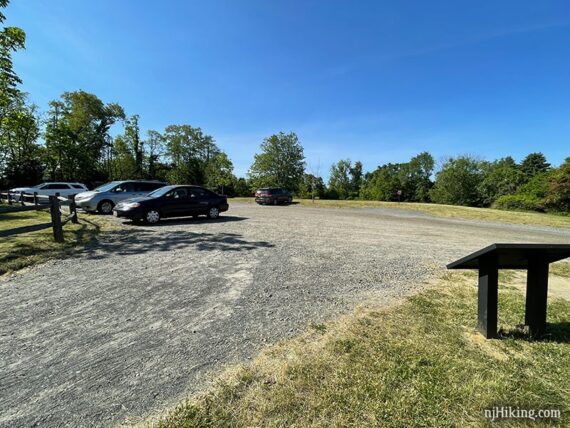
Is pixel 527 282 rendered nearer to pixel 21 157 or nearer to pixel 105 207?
pixel 105 207

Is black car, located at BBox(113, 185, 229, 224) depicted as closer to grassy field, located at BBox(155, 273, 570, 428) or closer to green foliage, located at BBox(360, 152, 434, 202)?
grassy field, located at BBox(155, 273, 570, 428)

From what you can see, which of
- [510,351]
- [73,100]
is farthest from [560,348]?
[73,100]

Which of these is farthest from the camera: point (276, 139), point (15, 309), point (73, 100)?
point (276, 139)

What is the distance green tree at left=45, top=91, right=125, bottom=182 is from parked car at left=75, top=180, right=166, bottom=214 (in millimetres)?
28696

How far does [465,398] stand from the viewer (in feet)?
7.52

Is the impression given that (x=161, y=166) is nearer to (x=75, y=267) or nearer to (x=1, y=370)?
(x=75, y=267)

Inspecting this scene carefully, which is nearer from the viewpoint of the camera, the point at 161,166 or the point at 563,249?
the point at 563,249

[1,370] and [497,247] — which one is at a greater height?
[497,247]

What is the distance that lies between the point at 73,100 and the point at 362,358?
189 feet

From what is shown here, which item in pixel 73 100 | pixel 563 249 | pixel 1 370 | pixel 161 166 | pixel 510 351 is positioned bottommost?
pixel 510 351

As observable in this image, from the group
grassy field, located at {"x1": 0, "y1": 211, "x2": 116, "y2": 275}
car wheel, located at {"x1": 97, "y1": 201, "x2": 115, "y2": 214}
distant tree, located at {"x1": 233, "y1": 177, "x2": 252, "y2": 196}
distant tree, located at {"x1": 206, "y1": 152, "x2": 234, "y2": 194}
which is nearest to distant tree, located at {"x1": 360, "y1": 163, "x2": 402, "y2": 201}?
distant tree, located at {"x1": 233, "y1": 177, "x2": 252, "y2": 196}

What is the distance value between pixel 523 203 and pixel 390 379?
153 ft

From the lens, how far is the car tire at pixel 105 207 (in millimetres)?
14125

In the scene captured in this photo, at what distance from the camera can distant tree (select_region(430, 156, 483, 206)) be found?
58.0 meters
